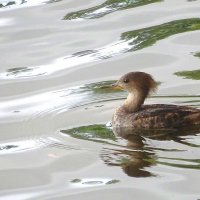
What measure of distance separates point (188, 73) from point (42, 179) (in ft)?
12.1

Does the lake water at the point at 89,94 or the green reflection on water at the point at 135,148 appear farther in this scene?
the green reflection on water at the point at 135,148

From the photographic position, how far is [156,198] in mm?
8688

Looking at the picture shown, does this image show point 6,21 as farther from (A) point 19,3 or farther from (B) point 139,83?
(B) point 139,83

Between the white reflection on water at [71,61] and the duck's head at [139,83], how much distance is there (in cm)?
211

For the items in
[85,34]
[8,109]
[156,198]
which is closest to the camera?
[156,198]

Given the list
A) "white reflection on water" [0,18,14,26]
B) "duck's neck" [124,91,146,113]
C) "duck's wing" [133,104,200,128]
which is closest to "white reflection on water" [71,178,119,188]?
"duck's wing" [133,104,200,128]

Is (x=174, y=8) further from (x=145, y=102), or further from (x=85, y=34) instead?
(x=145, y=102)

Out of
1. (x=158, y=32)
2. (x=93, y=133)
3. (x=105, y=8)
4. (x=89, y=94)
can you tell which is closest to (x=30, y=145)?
(x=93, y=133)

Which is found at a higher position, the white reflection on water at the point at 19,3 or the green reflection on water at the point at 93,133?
the white reflection on water at the point at 19,3

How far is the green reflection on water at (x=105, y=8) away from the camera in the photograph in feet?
52.2

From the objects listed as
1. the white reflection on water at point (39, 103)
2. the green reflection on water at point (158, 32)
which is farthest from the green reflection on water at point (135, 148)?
the green reflection on water at point (158, 32)

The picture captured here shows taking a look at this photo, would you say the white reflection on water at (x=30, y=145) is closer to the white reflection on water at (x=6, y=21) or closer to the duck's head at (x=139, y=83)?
the duck's head at (x=139, y=83)

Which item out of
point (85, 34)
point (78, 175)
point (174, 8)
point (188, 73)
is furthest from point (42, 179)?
point (174, 8)

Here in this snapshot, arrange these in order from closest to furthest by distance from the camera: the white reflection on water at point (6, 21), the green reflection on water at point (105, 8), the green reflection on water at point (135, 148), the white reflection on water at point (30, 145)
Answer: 1. the green reflection on water at point (135, 148)
2. the white reflection on water at point (30, 145)
3. the white reflection on water at point (6, 21)
4. the green reflection on water at point (105, 8)
